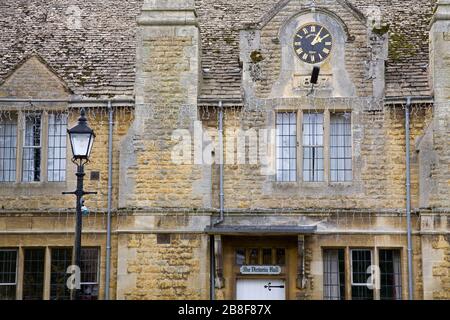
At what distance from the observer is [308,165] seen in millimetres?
22656

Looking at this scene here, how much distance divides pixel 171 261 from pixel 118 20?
8.48m

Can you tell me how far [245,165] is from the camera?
889 inches

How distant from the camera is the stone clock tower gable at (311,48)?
74.6 feet

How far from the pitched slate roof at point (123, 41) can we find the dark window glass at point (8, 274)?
480cm

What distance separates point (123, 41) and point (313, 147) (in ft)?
22.3

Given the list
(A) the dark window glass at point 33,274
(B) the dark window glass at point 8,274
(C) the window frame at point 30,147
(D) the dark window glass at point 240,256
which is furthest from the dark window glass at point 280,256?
(B) the dark window glass at point 8,274

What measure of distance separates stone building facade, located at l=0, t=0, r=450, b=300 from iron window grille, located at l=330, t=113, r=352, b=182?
4 cm

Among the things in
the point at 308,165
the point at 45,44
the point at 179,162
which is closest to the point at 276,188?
the point at 308,165

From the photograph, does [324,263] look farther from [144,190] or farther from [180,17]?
[180,17]

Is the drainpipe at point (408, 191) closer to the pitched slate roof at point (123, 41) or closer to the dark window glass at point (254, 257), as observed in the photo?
the pitched slate roof at point (123, 41)

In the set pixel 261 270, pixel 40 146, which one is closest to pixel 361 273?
pixel 261 270

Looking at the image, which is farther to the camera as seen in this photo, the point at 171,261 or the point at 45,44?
the point at 45,44

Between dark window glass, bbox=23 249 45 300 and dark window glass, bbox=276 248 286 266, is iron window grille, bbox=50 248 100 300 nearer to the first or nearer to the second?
dark window glass, bbox=23 249 45 300

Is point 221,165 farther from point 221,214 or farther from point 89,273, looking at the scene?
point 89,273
